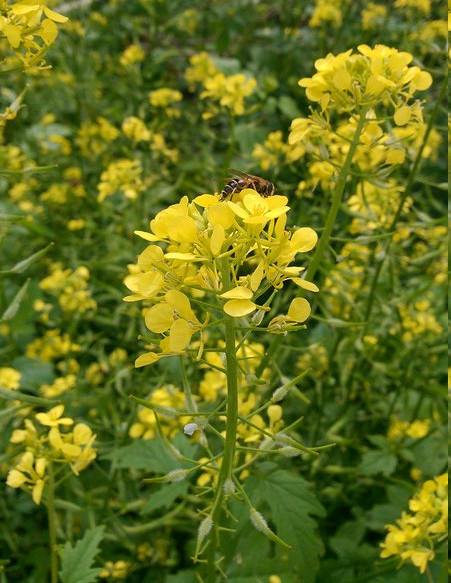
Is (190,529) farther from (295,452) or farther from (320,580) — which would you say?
(295,452)

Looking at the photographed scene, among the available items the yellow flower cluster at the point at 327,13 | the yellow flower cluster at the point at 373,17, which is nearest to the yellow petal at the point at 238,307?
the yellow flower cluster at the point at 373,17

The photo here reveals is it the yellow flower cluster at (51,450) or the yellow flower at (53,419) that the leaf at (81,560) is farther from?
the yellow flower at (53,419)

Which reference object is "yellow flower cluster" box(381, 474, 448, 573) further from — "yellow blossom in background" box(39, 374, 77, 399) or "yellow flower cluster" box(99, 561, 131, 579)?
"yellow blossom in background" box(39, 374, 77, 399)

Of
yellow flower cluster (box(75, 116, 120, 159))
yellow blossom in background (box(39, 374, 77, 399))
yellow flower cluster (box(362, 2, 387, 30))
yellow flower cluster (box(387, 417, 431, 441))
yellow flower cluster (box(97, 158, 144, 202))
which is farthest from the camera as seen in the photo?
yellow flower cluster (box(362, 2, 387, 30))

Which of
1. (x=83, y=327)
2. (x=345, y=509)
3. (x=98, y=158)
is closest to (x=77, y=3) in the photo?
(x=98, y=158)

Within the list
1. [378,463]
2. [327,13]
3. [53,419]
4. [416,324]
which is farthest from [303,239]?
[327,13]

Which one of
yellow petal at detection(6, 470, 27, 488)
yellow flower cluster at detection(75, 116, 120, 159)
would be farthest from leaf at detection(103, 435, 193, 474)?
yellow flower cluster at detection(75, 116, 120, 159)

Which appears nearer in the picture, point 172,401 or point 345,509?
point 172,401
